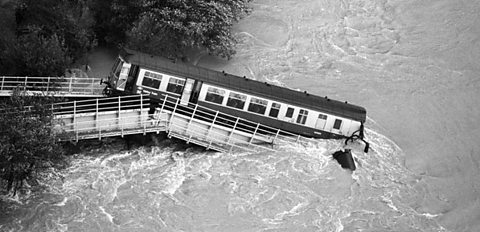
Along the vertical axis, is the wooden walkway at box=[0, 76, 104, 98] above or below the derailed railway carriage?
below

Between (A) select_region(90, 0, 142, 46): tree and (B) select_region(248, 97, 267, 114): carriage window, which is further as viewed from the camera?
(A) select_region(90, 0, 142, 46): tree

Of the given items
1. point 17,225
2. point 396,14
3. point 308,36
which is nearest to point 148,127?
point 17,225

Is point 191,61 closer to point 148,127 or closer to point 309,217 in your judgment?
point 148,127

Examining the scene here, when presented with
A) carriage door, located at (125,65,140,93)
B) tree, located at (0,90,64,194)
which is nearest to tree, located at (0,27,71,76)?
carriage door, located at (125,65,140,93)

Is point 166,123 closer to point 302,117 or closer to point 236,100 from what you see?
point 236,100

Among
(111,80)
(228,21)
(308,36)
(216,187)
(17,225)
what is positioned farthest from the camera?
(308,36)

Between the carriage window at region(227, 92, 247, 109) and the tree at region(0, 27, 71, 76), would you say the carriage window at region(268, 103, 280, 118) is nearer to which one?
the carriage window at region(227, 92, 247, 109)

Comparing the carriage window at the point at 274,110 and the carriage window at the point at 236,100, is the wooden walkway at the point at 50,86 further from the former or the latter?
the carriage window at the point at 274,110
